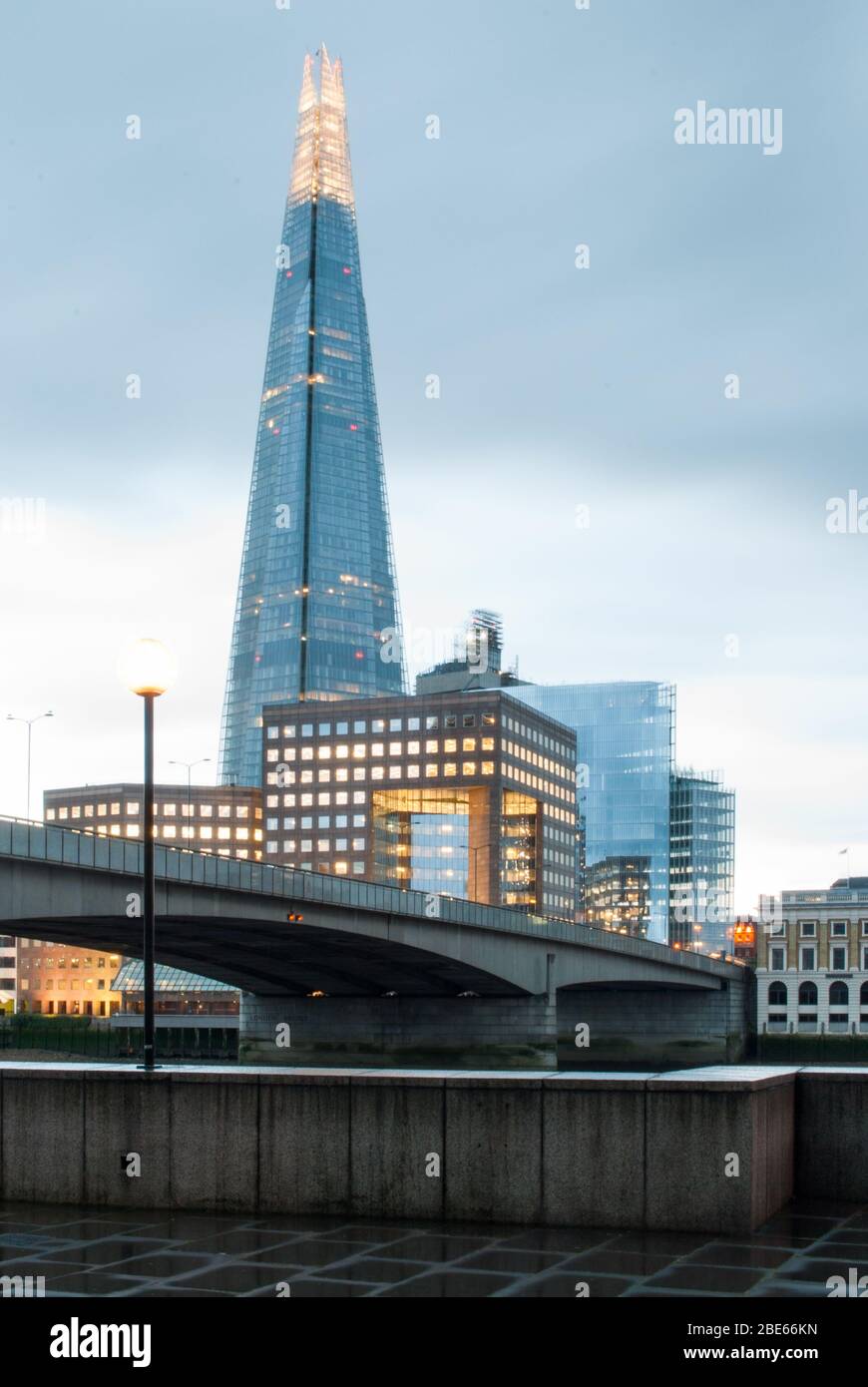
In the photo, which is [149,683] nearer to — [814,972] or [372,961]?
[372,961]

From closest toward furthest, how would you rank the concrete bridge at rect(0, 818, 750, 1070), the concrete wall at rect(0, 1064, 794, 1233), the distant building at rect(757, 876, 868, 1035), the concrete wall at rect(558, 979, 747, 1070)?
1. the concrete wall at rect(0, 1064, 794, 1233)
2. the concrete bridge at rect(0, 818, 750, 1070)
3. the concrete wall at rect(558, 979, 747, 1070)
4. the distant building at rect(757, 876, 868, 1035)

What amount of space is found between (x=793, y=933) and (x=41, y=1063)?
13325cm

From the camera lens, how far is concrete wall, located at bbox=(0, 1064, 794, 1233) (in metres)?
14.0

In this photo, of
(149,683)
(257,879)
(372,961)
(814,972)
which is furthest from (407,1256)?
(814,972)

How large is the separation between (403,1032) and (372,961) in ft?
42.3

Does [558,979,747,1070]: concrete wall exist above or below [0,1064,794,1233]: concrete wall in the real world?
below

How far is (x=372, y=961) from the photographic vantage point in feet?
268

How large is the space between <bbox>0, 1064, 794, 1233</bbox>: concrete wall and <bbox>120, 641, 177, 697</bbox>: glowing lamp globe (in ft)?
13.8

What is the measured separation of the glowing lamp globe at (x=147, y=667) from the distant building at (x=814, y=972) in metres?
129

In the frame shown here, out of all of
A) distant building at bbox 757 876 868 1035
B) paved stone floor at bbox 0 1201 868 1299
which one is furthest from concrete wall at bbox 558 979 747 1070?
paved stone floor at bbox 0 1201 868 1299

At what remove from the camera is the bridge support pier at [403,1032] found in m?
89.8

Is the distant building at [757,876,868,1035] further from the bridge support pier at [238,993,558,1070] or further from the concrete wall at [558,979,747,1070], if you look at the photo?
the bridge support pier at [238,993,558,1070]

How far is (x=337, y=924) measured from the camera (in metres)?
69.4
